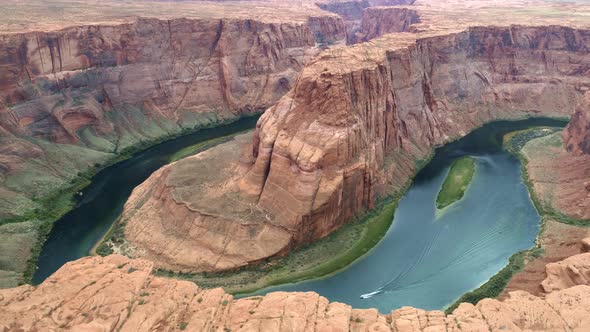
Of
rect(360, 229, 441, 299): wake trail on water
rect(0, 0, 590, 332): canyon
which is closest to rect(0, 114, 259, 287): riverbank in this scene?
rect(0, 0, 590, 332): canyon

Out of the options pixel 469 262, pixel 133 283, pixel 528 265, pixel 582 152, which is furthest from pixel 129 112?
pixel 582 152

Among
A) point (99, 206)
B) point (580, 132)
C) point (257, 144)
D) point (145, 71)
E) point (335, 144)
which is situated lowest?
point (99, 206)

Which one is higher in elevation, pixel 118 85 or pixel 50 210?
pixel 118 85

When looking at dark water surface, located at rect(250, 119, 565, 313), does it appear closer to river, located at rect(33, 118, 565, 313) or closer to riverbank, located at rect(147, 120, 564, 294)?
river, located at rect(33, 118, 565, 313)

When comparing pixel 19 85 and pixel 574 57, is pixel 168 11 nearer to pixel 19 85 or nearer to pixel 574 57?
pixel 19 85

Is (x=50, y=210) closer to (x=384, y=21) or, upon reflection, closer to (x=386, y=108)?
(x=386, y=108)

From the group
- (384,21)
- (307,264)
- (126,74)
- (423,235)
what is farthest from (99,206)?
(384,21)

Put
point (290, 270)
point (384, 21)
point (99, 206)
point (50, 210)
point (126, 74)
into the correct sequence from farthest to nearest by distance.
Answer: point (384, 21) → point (126, 74) → point (99, 206) → point (50, 210) → point (290, 270)
